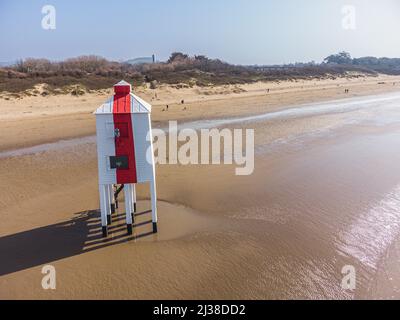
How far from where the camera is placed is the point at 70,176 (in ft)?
45.8

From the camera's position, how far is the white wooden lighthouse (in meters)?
8.49

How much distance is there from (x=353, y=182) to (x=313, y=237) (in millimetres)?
4946

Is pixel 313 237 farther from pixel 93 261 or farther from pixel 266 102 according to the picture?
pixel 266 102

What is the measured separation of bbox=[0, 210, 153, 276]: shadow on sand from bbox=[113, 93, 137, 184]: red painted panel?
1.64 meters

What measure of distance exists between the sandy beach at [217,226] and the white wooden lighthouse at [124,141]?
5.18 ft

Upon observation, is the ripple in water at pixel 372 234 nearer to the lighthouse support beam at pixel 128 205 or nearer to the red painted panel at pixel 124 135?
the lighthouse support beam at pixel 128 205

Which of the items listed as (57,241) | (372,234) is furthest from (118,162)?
(372,234)

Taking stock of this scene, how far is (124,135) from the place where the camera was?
858cm

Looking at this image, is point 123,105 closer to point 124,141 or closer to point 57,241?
point 124,141

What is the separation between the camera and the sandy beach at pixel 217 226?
7.39m

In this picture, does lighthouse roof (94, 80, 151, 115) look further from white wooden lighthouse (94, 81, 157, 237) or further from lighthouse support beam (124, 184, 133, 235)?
lighthouse support beam (124, 184, 133, 235)

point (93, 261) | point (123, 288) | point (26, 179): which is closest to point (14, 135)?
point (26, 179)

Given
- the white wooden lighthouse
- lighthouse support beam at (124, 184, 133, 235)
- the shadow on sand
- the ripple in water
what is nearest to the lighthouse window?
the white wooden lighthouse

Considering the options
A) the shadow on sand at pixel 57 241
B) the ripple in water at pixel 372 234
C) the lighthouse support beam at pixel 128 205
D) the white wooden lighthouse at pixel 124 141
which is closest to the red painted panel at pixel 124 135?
the white wooden lighthouse at pixel 124 141
